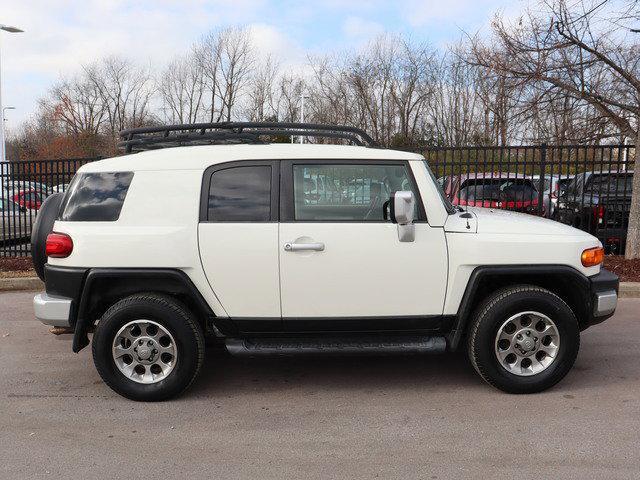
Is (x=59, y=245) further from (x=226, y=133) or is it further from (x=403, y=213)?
(x=403, y=213)

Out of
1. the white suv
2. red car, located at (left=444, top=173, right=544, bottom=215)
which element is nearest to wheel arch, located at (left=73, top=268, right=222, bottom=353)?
the white suv

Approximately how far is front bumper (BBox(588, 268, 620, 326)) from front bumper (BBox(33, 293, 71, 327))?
12.6 ft

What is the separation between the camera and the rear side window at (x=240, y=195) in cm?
408

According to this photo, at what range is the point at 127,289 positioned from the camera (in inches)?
164

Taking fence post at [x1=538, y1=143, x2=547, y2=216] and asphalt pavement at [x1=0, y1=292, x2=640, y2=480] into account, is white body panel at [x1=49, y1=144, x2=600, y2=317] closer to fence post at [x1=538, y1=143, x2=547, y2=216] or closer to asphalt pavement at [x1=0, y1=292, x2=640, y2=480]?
asphalt pavement at [x1=0, y1=292, x2=640, y2=480]

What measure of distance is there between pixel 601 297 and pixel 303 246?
2.25 meters

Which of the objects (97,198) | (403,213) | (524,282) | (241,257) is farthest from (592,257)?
(97,198)

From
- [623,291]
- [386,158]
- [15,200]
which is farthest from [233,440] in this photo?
[15,200]

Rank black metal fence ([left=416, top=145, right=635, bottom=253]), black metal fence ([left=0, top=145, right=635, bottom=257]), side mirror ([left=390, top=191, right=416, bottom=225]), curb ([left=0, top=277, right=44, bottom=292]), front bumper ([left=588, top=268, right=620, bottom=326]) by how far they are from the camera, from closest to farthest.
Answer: side mirror ([left=390, top=191, right=416, bottom=225]) → front bumper ([left=588, top=268, right=620, bottom=326]) → curb ([left=0, top=277, right=44, bottom=292]) → black metal fence ([left=0, top=145, right=635, bottom=257]) → black metal fence ([left=416, top=145, right=635, bottom=253])

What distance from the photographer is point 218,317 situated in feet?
13.5

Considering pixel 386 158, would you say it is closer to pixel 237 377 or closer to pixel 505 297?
pixel 505 297

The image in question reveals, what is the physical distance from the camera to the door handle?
3982 mm

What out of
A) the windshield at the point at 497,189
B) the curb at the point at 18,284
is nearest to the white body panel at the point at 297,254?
the curb at the point at 18,284

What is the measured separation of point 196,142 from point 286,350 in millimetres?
1910
